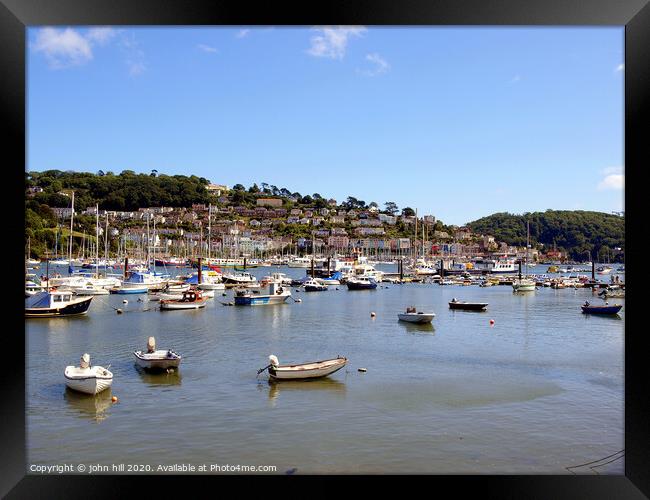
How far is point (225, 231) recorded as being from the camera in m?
62.2

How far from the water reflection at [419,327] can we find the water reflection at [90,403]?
7.91 m

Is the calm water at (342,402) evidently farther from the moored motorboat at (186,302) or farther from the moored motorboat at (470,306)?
the moored motorboat at (470,306)

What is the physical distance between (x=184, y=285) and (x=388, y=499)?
20.6 m

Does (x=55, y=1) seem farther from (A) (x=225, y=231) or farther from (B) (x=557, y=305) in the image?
(A) (x=225, y=231)

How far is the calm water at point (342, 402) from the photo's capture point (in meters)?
5.05

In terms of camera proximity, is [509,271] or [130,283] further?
[509,271]

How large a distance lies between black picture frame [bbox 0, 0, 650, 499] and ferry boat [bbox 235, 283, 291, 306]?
15.2m

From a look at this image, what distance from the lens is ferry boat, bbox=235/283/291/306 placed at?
18641 millimetres

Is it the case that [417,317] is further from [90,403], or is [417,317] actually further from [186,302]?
[90,403]

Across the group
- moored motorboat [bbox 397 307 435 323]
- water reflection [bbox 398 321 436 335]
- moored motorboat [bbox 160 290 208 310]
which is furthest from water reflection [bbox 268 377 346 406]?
moored motorboat [bbox 160 290 208 310]

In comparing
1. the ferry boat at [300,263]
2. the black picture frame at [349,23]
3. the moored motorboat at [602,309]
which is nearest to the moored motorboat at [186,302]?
the moored motorboat at [602,309]

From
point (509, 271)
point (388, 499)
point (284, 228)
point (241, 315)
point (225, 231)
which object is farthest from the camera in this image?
point (284, 228)

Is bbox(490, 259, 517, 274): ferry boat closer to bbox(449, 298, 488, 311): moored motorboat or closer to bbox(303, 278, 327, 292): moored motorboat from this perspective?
bbox(303, 278, 327, 292): moored motorboat
